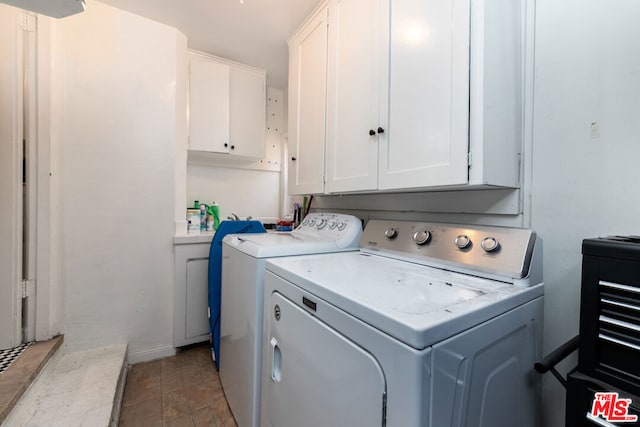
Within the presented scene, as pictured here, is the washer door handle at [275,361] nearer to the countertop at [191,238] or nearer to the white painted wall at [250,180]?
the countertop at [191,238]

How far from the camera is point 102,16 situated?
1896 mm

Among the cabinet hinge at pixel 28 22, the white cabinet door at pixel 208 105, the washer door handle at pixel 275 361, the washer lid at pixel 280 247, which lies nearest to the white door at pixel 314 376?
the washer door handle at pixel 275 361

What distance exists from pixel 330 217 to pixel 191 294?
1.33 meters

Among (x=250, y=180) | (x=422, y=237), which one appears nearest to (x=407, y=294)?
(x=422, y=237)

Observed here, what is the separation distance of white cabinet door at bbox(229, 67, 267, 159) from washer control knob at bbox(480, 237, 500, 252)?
2.20 meters

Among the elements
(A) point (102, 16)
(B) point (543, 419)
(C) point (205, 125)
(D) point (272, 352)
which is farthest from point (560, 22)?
(A) point (102, 16)

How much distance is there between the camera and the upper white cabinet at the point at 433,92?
0.97 meters

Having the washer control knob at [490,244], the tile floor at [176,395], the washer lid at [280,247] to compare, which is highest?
the washer control knob at [490,244]

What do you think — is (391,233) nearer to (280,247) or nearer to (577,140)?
(280,247)

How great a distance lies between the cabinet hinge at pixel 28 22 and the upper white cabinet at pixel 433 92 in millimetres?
1908

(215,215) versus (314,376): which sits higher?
(215,215)

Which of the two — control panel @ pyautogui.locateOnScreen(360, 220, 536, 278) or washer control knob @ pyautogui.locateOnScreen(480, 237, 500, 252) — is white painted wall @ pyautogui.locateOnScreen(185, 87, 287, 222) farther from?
washer control knob @ pyautogui.locateOnScreen(480, 237, 500, 252)

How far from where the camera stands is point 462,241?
1.10 m

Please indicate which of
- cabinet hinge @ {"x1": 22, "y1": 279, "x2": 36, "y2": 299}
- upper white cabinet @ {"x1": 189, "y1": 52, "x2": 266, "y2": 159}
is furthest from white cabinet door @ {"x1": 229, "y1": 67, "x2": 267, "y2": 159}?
cabinet hinge @ {"x1": 22, "y1": 279, "x2": 36, "y2": 299}
